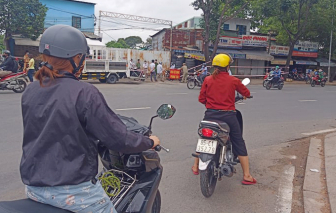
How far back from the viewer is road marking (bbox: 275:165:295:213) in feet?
13.0

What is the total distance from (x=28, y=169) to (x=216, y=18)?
25.5 meters

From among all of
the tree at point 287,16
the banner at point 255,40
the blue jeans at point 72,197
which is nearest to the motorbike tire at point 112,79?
the tree at point 287,16

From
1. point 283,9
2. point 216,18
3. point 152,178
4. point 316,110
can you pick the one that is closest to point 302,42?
point 283,9

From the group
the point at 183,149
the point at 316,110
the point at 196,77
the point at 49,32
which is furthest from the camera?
the point at 196,77

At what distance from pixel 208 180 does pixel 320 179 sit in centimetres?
181

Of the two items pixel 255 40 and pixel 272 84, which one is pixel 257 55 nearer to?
pixel 255 40

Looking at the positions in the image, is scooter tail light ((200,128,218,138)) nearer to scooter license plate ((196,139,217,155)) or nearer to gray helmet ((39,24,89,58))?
scooter license plate ((196,139,217,155))

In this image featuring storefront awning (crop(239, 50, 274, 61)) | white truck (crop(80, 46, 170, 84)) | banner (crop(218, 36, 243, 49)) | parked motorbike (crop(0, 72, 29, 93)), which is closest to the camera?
parked motorbike (crop(0, 72, 29, 93))

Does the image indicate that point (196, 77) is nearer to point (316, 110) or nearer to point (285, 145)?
point (316, 110)

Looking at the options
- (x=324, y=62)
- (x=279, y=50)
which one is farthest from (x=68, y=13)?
(x=324, y=62)

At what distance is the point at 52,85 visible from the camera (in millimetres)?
1880

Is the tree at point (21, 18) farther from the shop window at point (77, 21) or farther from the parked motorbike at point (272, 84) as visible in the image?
the parked motorbike at point (272, 84)

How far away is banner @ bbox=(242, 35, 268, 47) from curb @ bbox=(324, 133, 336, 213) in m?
25.7

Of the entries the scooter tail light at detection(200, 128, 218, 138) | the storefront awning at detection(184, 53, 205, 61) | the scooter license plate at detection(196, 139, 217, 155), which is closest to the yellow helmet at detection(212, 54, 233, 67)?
the scooter tail light at detection(200, 128, 218, 138)
